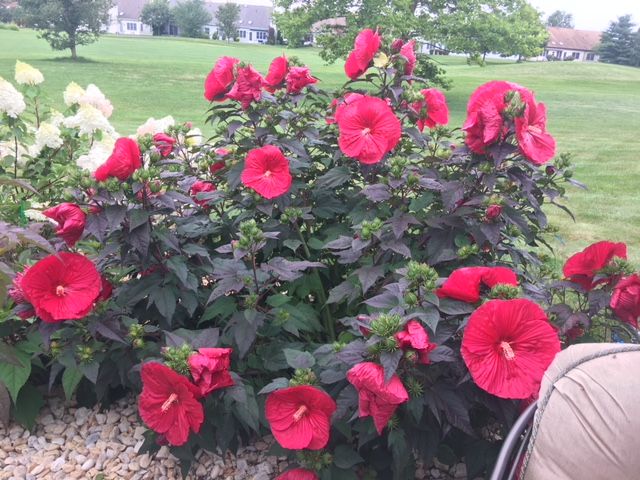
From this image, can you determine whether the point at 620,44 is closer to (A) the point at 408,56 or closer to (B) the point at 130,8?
(A) the point at 408,56

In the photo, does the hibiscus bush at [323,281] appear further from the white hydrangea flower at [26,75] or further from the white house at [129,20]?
the white house at [129,20]

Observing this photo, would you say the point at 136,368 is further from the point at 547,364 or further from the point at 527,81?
the point at 527,81

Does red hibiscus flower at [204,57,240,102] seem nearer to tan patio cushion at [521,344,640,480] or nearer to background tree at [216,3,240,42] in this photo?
tan patio cushion at [521,344,640,480]

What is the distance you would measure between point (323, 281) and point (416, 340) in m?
0.88

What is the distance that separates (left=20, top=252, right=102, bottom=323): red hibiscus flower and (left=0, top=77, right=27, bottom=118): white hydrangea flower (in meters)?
1.37

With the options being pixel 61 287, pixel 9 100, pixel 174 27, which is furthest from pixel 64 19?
pixel 174 27

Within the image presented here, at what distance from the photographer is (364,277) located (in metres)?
1.50

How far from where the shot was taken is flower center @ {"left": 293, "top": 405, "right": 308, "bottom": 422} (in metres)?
1.24

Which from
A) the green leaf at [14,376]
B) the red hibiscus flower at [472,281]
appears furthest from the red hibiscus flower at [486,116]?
the green leaf at [14,376]

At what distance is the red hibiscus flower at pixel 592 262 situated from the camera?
140 centimetres

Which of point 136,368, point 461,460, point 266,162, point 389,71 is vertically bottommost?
point 461,460

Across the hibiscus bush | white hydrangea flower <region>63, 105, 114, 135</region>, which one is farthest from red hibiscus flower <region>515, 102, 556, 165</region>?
white hydrangea flower <region>63, 105, 114, 135</region>

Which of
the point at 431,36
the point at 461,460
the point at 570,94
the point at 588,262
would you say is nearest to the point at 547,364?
the point at 588,262

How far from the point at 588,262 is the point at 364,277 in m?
0.55
